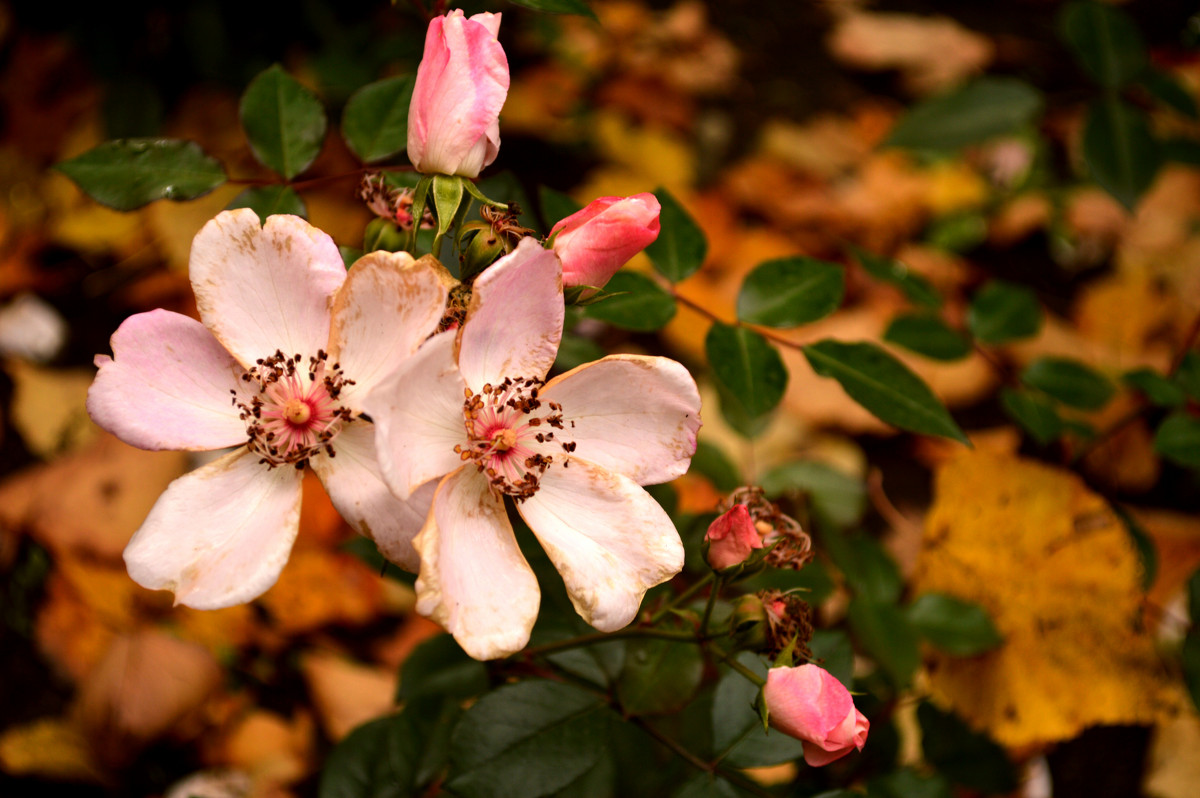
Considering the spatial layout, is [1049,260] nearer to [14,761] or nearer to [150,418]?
[150,418]

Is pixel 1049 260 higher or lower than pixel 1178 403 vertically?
lower

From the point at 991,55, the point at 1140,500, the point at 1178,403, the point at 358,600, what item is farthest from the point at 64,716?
the point at 991,55

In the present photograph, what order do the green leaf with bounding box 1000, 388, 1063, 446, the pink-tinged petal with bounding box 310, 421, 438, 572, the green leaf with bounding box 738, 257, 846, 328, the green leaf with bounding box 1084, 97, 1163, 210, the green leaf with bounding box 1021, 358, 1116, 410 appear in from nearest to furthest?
1. the pink-tinged petal with bounding box 310, 421, 438, 572
2. the green leaf with bounding box 738, 257, 846, 328
3. the green leaf with bounding box 1000, 388, 1063, 446
4. the green leaf with bounding box 1021, 358, 1116, 410
5. the green leaf with bounding box 1084, 97, 1163, 210

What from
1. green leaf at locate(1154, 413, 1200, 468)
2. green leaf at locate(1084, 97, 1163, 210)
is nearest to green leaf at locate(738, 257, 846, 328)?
green leaf at locate(1154, 413, 1200, 468)

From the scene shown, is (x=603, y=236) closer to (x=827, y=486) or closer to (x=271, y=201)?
(x=271, y=201)

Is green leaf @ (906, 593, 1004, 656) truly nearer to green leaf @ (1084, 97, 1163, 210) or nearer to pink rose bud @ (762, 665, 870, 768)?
pink rose bud @ (762, 665, 870, 768)

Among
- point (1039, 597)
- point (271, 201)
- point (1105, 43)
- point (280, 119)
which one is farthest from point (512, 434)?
point (1105, 43)
